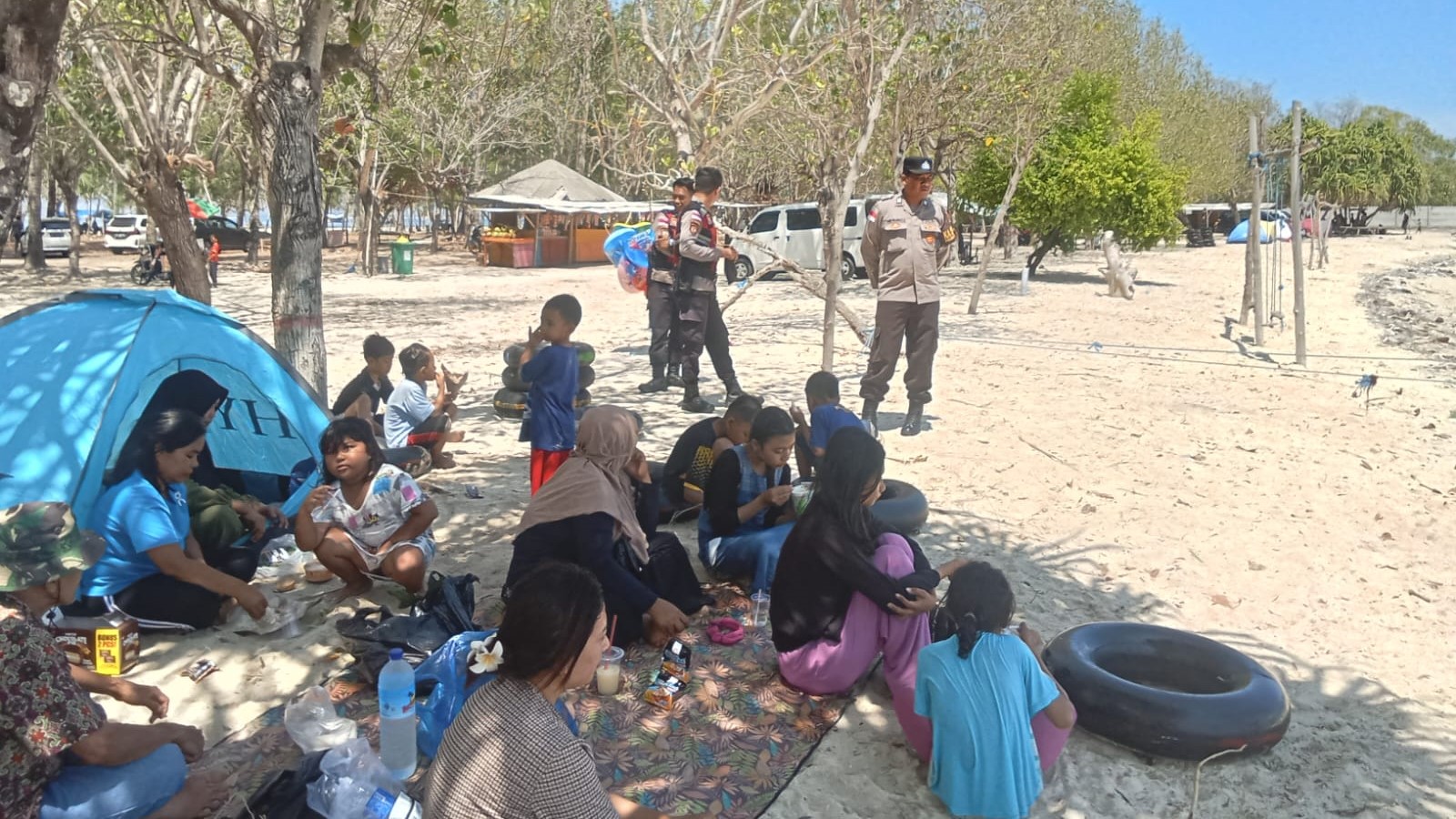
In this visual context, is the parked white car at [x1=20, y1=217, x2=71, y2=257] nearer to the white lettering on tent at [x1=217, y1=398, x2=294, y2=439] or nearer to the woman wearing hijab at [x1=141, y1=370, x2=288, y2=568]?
the white lettering on tent at [x1=217, y1=398, x2=294, y2=439]

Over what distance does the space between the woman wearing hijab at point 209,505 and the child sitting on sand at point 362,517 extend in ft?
1.27

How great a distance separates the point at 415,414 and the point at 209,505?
1853 mm

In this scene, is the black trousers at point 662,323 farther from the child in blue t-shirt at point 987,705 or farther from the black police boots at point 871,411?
the child in blue t-shirt at point 987,705

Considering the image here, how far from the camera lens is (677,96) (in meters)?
8.73

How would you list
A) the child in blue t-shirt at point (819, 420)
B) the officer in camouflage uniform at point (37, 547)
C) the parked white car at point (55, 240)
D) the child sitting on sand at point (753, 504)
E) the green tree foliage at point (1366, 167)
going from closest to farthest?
the officer in camouflage uniform at point (37, 547), the child sitting on sand at point (753, 504), the child in blue t-shirt at point (819, 420), the parked white car at point (55, 240), the green tree foliage at point (1366, 167)

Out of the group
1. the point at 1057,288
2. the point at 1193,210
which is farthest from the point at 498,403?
the point at 1193,210

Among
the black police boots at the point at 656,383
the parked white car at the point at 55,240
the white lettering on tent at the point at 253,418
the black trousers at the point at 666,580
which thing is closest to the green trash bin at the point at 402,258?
the parked white car at the point at 55,240

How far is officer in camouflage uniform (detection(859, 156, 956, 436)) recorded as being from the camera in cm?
689

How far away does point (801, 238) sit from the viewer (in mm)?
22047

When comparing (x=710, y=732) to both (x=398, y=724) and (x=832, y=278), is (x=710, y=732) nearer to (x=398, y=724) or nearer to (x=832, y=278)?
(x=398, y=724)

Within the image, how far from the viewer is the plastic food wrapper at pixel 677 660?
12.0ft

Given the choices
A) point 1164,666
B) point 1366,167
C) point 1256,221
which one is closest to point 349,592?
point 1164,666

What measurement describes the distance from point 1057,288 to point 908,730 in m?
18.7

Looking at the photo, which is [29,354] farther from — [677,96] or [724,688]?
[677,96]
